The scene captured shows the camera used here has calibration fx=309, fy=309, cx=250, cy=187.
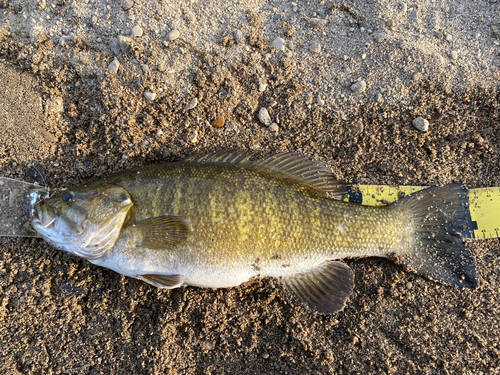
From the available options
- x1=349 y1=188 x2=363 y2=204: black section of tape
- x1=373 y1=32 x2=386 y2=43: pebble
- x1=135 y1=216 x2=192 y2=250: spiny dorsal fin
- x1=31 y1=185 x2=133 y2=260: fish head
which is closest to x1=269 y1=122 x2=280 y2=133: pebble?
x1=349 y1=188 x2=363 y2=204: black section of tape

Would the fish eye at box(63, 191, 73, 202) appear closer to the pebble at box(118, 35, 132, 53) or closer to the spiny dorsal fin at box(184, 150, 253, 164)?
the spiny dorsal fin at box(184, 150, 253, 164)

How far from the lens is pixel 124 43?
2865 millimetres

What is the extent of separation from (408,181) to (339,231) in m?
0.98

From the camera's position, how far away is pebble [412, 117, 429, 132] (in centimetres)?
301

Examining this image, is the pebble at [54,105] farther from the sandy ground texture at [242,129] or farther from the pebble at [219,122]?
the pebble at [219,122]

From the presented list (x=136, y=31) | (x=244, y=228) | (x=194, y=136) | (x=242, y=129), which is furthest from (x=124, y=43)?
(x=244, y=228)

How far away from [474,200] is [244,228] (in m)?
2.28

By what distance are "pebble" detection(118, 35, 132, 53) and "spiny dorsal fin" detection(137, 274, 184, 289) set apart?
6.82ft

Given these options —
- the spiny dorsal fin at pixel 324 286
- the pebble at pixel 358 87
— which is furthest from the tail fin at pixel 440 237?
the pebble at pixel 358 87

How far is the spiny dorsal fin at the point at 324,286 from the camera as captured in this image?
2696mm

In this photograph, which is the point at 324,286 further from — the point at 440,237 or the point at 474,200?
the point at 474,200

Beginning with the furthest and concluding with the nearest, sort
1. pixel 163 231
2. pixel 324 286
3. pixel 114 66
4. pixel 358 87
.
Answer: pixel 358 87 → pixel 114 66 → pixel 324 286 → pixel 163 231

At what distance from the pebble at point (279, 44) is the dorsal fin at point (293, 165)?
1.04 meters

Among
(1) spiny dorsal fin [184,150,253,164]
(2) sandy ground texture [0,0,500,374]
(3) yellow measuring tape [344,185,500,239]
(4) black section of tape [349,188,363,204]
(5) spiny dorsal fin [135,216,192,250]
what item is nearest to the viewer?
(5) spiny dorsal fin [135,216,192,250]
